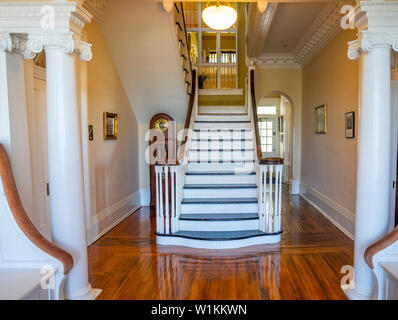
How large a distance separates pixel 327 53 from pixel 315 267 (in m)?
3.74

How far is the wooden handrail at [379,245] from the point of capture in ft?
6.54

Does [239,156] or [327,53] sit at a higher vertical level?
[327,53]

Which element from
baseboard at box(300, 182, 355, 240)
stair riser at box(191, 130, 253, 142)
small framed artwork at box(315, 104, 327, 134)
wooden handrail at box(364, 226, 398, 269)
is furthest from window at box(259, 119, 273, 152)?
wooden handrail at box(364, 226, 398, 269)

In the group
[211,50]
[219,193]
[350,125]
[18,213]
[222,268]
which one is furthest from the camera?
[211,50]

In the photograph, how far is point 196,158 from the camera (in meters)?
4.86

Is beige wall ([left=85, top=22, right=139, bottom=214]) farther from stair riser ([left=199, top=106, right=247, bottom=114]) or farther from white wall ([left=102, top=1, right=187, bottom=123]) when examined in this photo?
stair riser ([left=199, top=106, right=247, bottom=114])

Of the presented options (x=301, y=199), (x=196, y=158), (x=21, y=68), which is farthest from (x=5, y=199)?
(x=301, y=199)

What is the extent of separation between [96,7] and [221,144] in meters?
2.90

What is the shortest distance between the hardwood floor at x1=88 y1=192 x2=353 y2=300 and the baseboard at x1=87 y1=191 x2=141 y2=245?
0.43ft

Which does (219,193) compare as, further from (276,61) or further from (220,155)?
(276,61)

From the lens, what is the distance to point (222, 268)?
2.91 meters

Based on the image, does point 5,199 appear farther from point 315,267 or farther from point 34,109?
point 315,267

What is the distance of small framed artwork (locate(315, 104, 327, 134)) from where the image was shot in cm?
494

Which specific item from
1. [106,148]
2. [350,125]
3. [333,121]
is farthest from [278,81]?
[106,148]
